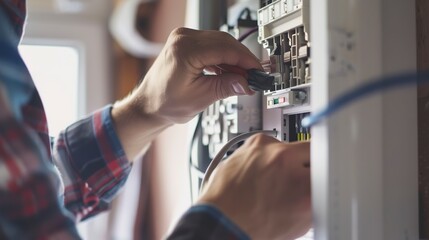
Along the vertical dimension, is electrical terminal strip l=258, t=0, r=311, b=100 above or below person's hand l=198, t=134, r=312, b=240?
above

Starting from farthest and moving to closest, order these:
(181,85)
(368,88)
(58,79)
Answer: (58,79), (181,85), (368,88)

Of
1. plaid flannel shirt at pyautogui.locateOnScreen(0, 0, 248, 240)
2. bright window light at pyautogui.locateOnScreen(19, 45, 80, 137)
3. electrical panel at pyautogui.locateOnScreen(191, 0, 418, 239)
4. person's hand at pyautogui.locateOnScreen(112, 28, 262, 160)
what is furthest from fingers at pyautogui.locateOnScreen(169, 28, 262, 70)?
bright window light at pyautogui.locateOnScreen(19, 45, 80, 137)

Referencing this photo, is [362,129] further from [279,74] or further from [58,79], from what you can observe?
[58,79]

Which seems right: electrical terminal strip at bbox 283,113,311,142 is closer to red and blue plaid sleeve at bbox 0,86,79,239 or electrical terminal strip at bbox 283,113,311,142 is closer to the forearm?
the forearm

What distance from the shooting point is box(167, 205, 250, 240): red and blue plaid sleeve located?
18.3 inches

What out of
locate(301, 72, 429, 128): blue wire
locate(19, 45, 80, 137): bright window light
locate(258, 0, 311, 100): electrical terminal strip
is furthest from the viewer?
locate(19, 45, 80, 137): bright window light

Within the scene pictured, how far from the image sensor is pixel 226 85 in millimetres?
729

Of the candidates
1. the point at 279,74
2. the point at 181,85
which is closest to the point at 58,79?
the point at 181,85

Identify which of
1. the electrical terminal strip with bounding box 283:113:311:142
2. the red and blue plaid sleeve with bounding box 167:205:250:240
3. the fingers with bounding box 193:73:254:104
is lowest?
the red and blue plaid sleeve with bounding box 167:205:250:240

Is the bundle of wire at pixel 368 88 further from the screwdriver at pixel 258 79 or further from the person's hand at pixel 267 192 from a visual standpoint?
the screwdriver at pixel 258 79

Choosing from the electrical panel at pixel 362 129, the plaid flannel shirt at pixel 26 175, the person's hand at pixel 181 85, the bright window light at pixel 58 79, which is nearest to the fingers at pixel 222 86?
the person's hand at pixel 181 85

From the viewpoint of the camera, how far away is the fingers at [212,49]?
2.26 feet

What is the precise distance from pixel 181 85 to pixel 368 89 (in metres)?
0.39

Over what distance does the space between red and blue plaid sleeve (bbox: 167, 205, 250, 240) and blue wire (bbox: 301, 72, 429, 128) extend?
0.12m
